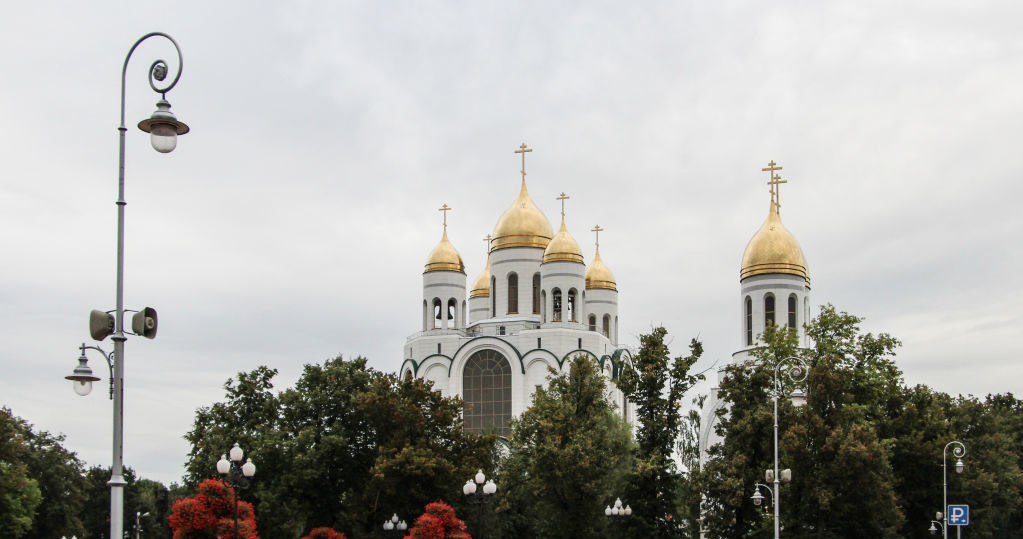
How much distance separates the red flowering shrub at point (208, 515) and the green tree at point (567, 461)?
1150cm

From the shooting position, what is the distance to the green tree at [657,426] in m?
35.8

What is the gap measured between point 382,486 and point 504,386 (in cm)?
1847

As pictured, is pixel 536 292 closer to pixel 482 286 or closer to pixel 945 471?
pixel 482 286

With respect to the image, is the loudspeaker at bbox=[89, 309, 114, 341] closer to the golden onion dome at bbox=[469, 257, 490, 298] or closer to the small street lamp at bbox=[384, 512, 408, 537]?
the small street lamp at bbox=[384, 512, 408, 537]

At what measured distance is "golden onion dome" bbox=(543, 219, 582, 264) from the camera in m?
54.4

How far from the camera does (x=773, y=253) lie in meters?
51.7

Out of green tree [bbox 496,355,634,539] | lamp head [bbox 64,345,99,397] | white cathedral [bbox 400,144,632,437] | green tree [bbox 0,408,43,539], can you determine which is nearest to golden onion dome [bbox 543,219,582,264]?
white cathedral [bbox 400,144,632,437]

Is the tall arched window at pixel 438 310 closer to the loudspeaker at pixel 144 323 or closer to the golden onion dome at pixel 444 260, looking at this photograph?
the golden onion dome at pixel 444 260

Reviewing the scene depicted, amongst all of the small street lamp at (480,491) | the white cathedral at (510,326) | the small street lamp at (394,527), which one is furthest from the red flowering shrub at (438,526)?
the white cathedral at (510,326)

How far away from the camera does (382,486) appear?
3588cm

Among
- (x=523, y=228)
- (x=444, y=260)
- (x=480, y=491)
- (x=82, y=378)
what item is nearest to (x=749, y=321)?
(x=523, y=228)

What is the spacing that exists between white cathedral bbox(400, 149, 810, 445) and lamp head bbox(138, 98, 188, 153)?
3697 cm

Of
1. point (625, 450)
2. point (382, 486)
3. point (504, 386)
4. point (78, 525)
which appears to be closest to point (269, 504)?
point (382, 486)

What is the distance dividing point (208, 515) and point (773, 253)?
31.5 metres
